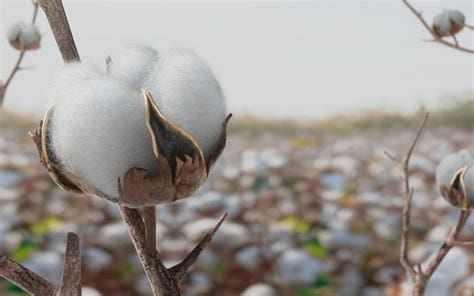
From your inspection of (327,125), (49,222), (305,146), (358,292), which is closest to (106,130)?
(358,292)

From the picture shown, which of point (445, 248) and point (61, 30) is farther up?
point (61, 30)

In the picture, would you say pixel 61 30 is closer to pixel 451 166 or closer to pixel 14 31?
pixel 451 166

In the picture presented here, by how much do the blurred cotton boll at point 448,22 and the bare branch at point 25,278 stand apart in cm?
54

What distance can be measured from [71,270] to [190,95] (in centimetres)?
9

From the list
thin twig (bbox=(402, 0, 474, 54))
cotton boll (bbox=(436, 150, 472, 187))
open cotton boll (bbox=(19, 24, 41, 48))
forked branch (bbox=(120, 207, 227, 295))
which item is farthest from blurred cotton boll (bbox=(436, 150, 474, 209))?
open cotton boll (bbox=(19, 24, 41, 48))

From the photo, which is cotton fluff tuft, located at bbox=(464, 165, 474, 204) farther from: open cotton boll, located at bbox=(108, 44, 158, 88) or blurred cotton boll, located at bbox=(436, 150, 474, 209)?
open cotton boll, located at bbox=(108, 44, 158, 88)

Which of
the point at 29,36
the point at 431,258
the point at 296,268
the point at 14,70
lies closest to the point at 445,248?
the point at 431,258

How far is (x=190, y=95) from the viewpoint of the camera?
323 mm

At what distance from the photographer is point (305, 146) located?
3.80 meters

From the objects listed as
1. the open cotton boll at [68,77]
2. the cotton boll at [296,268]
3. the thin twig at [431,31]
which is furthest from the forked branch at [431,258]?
the cotton boll at [296,268]

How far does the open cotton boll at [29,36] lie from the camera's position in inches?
33.0

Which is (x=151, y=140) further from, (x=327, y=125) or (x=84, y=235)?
(x=327, y=125)

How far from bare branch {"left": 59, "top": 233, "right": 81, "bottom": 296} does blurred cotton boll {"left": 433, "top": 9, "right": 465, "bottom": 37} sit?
521 millimetres

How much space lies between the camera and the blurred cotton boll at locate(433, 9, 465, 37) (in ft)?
2.58
